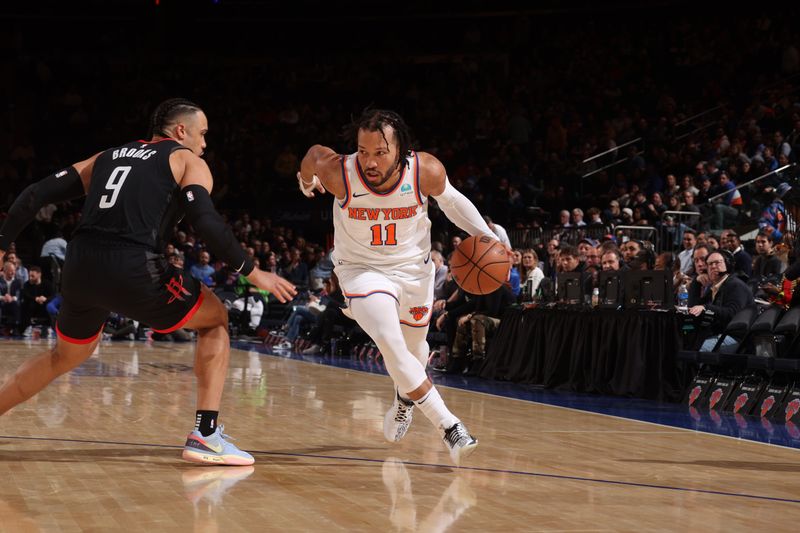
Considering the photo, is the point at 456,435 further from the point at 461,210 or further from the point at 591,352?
the point at 591,352

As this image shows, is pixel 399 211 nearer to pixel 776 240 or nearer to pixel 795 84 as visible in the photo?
pixel 776 240

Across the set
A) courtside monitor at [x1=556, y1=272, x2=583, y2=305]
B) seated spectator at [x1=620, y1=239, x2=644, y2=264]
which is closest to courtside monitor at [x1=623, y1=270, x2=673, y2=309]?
courtside monitor at [x1=556, y1=272, x2=583, y2=305]

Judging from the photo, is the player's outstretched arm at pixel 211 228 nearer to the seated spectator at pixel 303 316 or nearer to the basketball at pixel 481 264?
the basketball at pixel 481 264

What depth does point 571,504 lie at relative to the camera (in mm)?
4176

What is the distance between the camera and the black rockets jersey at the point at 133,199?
472 centimetres

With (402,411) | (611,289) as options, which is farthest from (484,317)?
(402,411)

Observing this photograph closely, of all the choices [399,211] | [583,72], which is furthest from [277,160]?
[399,211]

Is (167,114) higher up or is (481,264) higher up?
(167,114)

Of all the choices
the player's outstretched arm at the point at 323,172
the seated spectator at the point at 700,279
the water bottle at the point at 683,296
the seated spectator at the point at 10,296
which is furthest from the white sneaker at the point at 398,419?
the seated spectator at the point at 10,296

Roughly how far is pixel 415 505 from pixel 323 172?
212 centimetres

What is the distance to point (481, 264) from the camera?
19.3ft

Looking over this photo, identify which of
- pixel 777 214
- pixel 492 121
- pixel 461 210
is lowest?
pixel 461 210

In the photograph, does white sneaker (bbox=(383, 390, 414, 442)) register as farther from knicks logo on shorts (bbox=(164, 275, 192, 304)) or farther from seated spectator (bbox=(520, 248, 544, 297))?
seated spectator (bbox=(520, 248, 544, 297))

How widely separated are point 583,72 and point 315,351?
10.0 m
